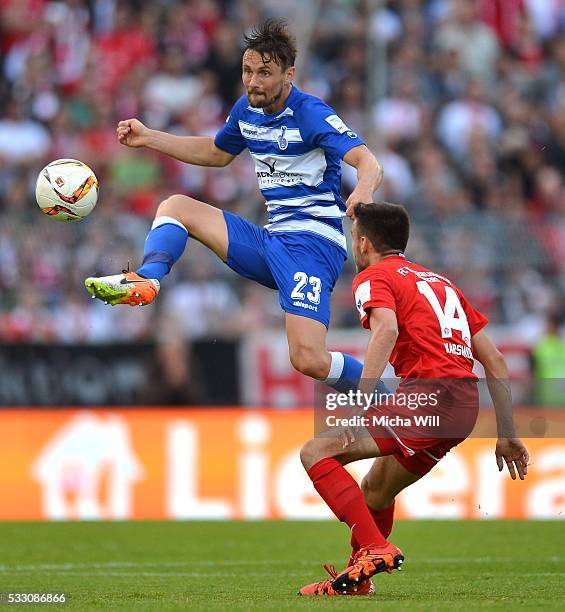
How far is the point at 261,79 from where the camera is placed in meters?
8.22

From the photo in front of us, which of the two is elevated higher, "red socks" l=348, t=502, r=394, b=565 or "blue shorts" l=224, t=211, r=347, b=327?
"blue shorts" l=224, t=211, r=347, b=327

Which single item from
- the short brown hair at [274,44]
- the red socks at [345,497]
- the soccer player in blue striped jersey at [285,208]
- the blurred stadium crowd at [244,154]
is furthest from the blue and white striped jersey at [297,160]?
the blurred stadium crowd at [244,154]

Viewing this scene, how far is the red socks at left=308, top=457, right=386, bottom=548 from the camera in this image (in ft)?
23.5

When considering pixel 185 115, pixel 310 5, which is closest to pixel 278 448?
pixel 185 115

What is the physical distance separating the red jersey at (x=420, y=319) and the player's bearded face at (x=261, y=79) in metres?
1.57

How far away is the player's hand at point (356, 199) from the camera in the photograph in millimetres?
7281

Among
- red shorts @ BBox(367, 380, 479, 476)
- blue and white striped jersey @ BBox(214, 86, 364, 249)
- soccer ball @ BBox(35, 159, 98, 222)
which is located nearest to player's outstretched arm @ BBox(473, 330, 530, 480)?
red shorts @ BBox(367, 380, 479, 476)

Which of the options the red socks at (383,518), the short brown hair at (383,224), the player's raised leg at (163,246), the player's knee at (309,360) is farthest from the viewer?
the player's knee at (309,360)

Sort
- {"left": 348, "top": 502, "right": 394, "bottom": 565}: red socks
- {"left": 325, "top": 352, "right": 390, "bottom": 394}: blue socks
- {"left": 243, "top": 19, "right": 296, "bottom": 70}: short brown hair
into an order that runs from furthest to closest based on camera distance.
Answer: {"left": 325, "top": 352, "right": 390, "bottom": 394}: blue socks, {"left": 243, "top": 19, "right": 296, "bottom": 70}: short brown hair, {"left": 348, "top": 502, "right": 394, "bottom": 565}: red socks

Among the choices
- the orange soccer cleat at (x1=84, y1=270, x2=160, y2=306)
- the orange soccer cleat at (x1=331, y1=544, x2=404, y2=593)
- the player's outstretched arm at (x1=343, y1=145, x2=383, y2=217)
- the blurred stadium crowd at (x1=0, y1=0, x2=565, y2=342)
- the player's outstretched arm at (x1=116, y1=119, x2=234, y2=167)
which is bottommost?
the orange soccer cleat at (x1=331, y1=544, x2=404, y2=593)

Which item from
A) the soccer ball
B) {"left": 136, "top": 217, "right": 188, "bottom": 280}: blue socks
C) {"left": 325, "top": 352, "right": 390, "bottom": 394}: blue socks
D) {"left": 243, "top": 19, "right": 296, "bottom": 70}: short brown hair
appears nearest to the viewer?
{"left": 136, "top": 217, "right": 188, "bottom": 280}: blue socks

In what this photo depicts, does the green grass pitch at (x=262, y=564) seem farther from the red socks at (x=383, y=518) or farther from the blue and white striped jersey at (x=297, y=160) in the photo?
the blue and white striped jersey at (x=297, y=160)

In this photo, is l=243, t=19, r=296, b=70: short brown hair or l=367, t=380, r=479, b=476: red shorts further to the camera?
l=243, t=19, r=296, b=70: short brown hair

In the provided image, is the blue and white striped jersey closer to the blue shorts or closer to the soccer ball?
the blue shorts
